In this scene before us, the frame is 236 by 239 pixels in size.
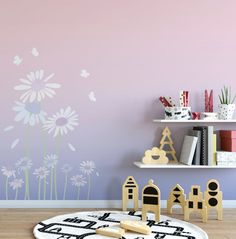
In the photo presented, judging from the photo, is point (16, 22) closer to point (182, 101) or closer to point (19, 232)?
point (182, 101)

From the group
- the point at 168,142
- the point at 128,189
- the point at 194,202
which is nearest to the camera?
the point at 194,202

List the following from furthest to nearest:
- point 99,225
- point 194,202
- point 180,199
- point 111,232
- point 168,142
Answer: point 168,142 < point 180,199 < point 194,202 < point 99,225 < point 111,232

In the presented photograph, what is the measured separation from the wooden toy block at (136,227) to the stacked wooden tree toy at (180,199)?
0.19 metres

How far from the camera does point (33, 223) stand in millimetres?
2467

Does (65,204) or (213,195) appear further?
(65,204)

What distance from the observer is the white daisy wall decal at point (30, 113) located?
2930mm

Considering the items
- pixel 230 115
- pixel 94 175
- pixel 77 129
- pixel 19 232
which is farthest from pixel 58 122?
pixel 230 115

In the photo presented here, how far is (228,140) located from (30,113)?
53.8 inches

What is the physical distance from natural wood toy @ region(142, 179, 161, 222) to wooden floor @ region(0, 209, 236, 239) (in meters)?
0.25

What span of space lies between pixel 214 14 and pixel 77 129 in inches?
49.1

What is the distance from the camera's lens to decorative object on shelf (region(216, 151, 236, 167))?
9.21ft

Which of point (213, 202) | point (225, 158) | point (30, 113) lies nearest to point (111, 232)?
point (213, 202)

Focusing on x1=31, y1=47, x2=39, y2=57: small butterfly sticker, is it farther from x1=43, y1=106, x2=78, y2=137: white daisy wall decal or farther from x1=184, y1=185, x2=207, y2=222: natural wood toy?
x1=184, y1=185, x2=207, y2=222: natural wood toy

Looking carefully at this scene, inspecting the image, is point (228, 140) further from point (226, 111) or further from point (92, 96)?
point (92, 96)
